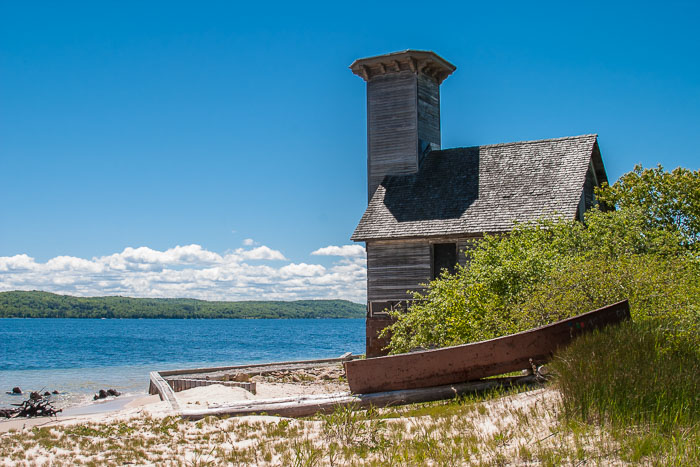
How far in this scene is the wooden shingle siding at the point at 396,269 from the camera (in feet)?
74.2

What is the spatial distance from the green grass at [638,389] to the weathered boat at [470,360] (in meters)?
0.87

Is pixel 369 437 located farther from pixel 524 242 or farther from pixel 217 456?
pixel 524 242

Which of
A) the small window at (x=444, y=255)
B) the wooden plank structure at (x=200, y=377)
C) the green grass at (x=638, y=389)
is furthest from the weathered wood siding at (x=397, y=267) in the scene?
the green grass at (x=638, y=389)

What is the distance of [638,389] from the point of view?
737 cm

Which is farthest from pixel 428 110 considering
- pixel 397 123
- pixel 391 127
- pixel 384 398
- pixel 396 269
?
→ pixel 384 398

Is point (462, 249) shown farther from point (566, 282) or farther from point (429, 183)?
point (566, 282)

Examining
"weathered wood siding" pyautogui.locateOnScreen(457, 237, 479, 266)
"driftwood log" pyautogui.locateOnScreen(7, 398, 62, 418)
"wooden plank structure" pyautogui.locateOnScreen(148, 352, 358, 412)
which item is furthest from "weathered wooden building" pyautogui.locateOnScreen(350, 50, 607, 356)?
"driftwood log" pyautogui.locateOnScreen(7, 398, 62, 418)

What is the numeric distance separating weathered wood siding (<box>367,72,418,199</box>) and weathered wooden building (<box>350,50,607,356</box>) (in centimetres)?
4

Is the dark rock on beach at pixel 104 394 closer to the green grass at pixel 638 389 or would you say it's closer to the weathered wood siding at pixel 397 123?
the weathered wood siding at pixel 397 123

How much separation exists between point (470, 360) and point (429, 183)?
14741 mm

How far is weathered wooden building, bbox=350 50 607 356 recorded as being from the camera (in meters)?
22.0

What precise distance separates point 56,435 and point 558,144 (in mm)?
19018

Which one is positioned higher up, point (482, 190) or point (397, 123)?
point (397, 123)

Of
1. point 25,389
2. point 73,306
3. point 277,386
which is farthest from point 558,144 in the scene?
point 73,306
